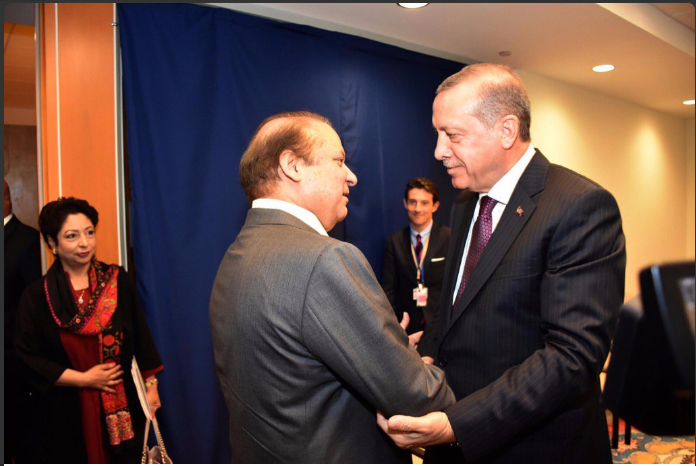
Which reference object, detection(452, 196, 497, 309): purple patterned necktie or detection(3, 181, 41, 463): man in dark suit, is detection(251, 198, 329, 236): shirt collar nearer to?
detection(452, 196, 497, 309): purple patterned necktie

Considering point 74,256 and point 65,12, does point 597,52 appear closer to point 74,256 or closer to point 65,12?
point 65,12

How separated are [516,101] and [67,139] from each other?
2415 millimetres

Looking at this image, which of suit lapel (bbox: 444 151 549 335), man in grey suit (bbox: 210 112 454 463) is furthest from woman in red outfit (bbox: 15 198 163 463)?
suit lapel (bbox: 444 151 549 335)

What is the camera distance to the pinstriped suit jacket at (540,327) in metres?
1.14

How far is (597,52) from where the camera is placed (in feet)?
14.1

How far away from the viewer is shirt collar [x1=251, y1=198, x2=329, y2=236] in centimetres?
118

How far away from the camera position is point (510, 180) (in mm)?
1411

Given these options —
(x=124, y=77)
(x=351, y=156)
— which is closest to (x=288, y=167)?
(x=124, y=77)

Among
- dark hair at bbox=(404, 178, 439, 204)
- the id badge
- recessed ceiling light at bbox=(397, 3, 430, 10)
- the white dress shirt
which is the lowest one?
the id badge

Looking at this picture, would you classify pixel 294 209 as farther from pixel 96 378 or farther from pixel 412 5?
pixel 412 5

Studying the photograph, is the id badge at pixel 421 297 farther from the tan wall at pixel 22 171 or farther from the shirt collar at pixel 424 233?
the tan wall at pixel 22 171

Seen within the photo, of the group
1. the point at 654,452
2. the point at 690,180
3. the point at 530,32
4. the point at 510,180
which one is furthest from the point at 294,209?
the point at 690,180

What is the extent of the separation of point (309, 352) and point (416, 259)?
2.70 meters

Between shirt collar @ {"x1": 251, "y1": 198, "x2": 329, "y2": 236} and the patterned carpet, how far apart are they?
3108mm
